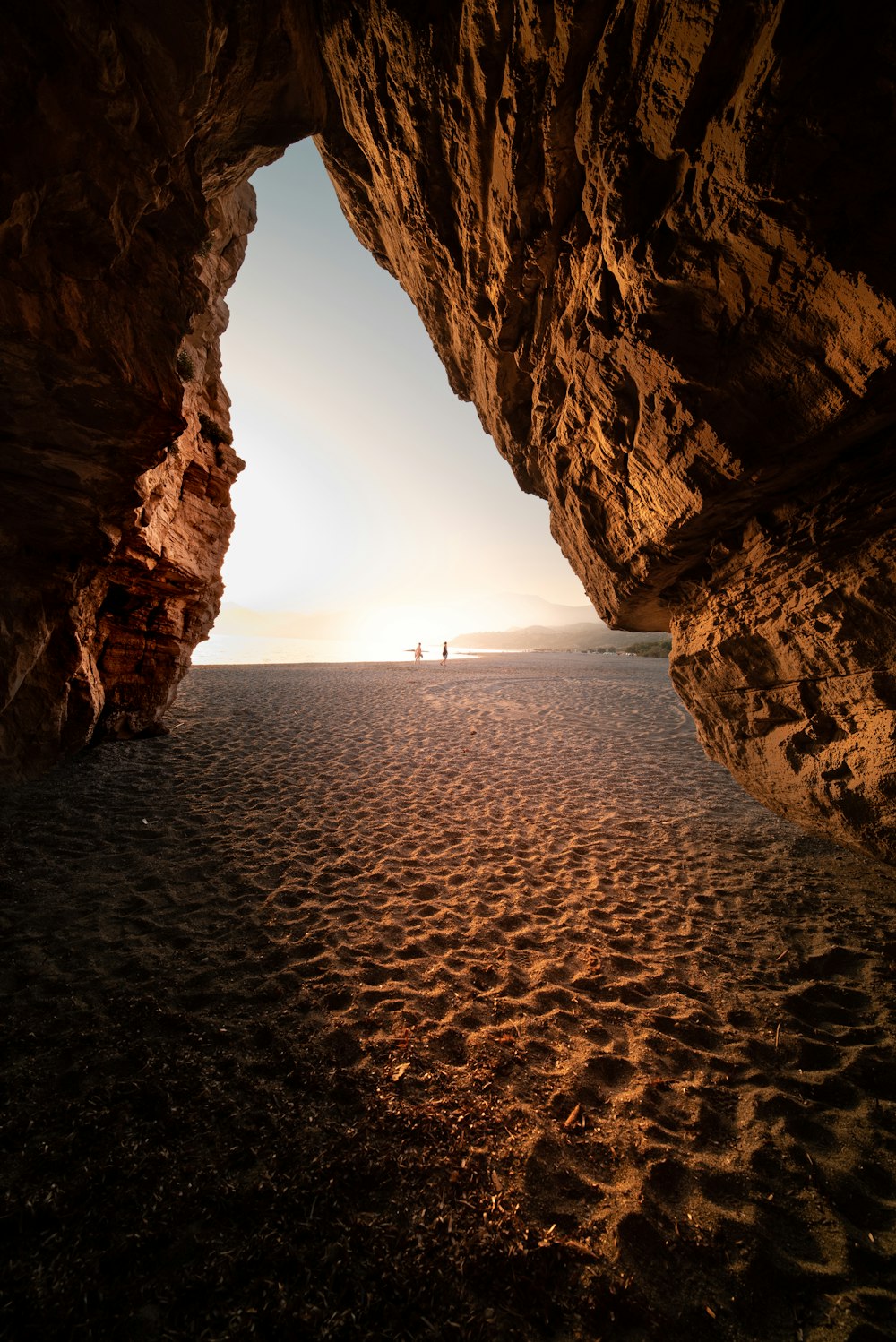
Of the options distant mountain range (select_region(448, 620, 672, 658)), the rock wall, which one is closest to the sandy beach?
the rock wall

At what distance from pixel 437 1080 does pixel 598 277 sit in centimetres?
745

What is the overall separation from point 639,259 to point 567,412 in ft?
7.30

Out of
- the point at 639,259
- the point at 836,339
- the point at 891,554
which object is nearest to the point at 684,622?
the point at 891,554

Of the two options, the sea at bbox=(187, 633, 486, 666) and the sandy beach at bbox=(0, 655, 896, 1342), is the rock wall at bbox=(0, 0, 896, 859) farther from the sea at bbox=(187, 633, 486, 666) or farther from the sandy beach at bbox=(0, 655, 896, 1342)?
the sea at bbox=(187, 633, 486, 666)

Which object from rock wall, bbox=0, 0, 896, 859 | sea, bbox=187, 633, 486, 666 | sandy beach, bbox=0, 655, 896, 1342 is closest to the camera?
sandy beach, bbox=0, 655, 896, 1342

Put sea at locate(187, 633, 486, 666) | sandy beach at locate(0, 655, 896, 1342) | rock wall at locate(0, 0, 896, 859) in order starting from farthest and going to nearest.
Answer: sea at locate(187, 633, 486, 666)
rock wall at locate(0, 0, 896, 859)
sandy beach at locate(0, 655, 896, 1342)

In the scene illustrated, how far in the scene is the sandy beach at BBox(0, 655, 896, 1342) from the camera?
2.24 meters

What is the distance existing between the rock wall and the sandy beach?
226 centimetres

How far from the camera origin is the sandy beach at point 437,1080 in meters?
2.24

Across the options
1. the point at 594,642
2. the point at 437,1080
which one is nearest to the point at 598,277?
the point at 437,1080

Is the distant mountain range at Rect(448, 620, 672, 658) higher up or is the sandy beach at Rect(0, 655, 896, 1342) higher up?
the distant mountain range at Rect(448, 620, 672, 658)

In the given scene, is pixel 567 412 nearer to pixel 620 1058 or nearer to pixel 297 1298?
pixel 620 1058

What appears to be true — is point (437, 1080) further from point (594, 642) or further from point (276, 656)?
point (594, 642)

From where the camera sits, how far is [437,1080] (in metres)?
3.35
